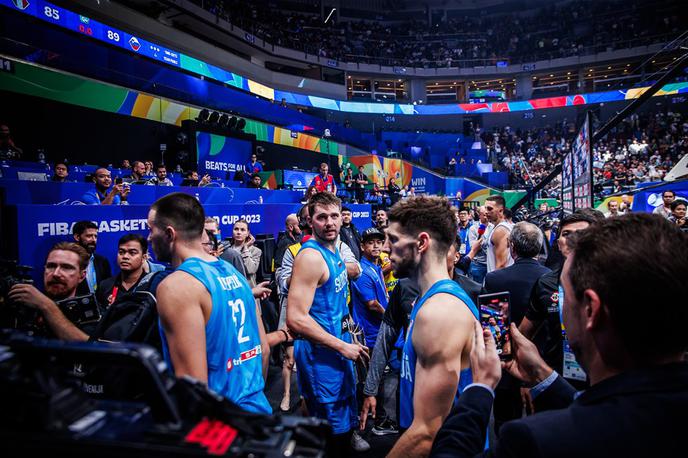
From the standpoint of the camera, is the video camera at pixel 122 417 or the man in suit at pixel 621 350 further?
the man in suit at pixel 621 350

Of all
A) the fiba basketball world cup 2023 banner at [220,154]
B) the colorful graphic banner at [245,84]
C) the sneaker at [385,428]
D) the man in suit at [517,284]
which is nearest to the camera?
the man in suit at [517,284]

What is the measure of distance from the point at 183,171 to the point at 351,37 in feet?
79.8

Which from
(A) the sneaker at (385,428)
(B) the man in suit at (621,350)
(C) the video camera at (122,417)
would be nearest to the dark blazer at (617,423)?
(B) the man in suit at (621,350)

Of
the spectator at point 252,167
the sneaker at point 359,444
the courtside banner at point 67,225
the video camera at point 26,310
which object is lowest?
the sneaker at point 359,444

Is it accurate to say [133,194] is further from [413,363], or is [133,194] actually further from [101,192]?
[413,363]

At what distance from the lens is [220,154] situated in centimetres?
1288

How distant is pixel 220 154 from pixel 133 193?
669cm

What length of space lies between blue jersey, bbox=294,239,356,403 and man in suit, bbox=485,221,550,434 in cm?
119

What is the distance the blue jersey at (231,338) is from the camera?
184 centimetres

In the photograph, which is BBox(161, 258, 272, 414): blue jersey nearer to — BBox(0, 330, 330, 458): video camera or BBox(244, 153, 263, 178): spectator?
BBox(0, 330, 330, 458): video camera

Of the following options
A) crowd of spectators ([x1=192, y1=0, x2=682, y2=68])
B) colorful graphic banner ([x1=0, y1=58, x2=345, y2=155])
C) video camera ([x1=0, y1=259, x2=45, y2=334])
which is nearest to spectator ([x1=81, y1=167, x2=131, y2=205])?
video camera ([x1=0, y1=259, x2=45, y2=334])

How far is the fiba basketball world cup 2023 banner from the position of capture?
40.0 ft

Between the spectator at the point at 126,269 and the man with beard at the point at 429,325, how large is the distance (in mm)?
2535

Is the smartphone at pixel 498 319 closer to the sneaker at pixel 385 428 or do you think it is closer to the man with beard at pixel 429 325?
the man with beard at pixel 429 325
